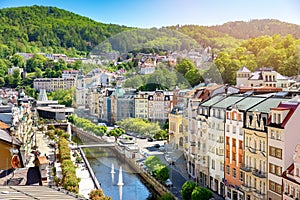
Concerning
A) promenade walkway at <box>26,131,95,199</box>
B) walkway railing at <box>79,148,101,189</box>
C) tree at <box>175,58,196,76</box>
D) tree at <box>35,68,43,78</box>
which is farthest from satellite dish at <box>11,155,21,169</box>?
tree at <box>35,68,43,78</box>

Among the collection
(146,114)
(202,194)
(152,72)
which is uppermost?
(152,72)

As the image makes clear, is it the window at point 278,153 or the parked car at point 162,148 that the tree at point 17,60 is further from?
the window at point 278,153

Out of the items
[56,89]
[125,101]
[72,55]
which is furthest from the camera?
[72,55]

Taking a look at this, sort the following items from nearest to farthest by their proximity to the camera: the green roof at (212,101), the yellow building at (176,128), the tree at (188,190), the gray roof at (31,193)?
the gray roof at (31,193) < the yellow building at (176,128) < the tree at (188,190) < the green roof at (212,101)

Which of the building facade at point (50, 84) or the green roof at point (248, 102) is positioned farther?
the building facade at point (50, 84)

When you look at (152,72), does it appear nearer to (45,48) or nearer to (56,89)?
(56,89)

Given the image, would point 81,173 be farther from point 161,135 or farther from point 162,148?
point 161,135

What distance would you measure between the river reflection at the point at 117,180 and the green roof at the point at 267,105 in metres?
1.85

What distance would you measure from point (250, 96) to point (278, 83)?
5139 millimetres

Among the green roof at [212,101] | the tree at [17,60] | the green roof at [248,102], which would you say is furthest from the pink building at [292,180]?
the tree at [17,60]

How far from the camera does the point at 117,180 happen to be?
7.00m

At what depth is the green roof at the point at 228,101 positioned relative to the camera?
19.9 feet

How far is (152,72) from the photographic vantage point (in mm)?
4613

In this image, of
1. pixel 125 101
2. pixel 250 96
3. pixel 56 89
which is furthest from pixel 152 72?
pixel 56 89
